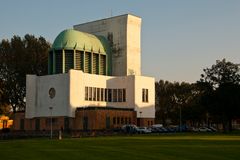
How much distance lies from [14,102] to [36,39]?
16.3m

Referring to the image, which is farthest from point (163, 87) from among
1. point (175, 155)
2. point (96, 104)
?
point (175, 155)

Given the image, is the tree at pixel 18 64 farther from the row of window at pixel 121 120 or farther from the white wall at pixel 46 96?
the row of window at pixel 121 120

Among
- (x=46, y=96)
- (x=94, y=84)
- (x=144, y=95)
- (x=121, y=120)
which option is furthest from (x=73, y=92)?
(x=144, y=95)

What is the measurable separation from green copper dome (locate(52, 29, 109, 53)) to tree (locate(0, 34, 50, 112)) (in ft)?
46.1

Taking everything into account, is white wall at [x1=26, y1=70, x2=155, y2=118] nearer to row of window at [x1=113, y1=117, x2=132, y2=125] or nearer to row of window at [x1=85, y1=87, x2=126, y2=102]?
row of window at [x1=85, y1=87, x2=126, y2=102]

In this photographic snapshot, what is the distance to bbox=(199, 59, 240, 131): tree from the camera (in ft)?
316

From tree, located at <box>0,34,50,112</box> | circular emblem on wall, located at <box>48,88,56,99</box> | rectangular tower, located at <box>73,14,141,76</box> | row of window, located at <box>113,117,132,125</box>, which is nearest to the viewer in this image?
circular emblem on wall, located at <box>48,88,56,99</box>

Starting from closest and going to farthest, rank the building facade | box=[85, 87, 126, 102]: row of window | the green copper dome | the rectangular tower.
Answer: the building facade < box=[85, 87, 126, 102]: row of window < the green copper dome < the rectangular tower

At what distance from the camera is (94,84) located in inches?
3809

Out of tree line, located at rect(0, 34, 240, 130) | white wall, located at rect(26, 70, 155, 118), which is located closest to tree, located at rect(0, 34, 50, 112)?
tree line, located at rect(0, 34, 240, 130)

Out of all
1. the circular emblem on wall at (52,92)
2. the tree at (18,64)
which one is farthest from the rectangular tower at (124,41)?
the circular emblem on wall at (52,92)

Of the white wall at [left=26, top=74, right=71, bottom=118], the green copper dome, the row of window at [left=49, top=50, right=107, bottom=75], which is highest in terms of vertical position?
the green copper dome

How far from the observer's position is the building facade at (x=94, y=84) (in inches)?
3568

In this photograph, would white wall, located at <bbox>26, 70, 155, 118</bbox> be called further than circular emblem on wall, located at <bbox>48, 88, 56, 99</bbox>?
No
